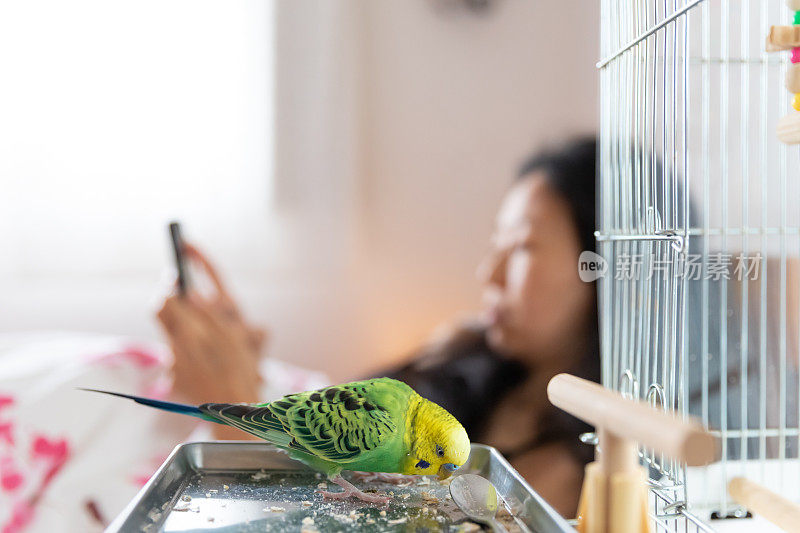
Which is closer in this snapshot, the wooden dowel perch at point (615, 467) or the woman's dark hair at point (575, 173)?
the wooden dowel perch at point (615, 467)

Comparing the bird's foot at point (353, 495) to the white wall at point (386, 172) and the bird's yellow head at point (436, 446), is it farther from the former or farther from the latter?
the white wall at point (386, 172)

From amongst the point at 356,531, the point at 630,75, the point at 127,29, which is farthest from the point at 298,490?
the point at 127,29

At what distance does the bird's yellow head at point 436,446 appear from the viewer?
2.15ft

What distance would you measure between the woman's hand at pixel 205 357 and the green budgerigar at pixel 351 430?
74 cm

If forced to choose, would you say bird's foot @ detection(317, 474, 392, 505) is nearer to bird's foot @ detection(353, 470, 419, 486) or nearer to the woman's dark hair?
bird's foot @ detection(353, 470, 419, 486)

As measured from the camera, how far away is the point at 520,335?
149cm

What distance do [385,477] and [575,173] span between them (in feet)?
3.16

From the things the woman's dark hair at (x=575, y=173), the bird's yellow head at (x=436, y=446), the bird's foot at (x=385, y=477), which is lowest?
the bird's foot at (x=385, y=477)

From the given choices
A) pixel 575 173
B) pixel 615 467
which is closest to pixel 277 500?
pixel 615 467

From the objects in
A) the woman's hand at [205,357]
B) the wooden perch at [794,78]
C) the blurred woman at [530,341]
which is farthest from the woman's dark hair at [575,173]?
the wooden perch at [794,78]

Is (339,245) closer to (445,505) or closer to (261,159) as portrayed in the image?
(261,159)

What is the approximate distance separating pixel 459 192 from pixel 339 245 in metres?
0.30

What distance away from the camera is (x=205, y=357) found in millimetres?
1422

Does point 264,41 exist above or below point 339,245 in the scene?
above
